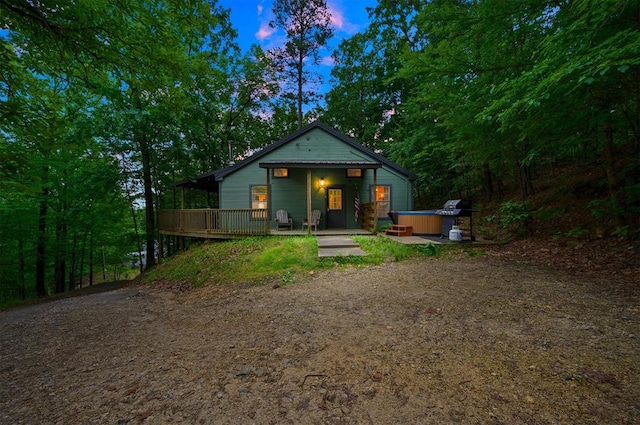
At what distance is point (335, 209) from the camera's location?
43.2 feet

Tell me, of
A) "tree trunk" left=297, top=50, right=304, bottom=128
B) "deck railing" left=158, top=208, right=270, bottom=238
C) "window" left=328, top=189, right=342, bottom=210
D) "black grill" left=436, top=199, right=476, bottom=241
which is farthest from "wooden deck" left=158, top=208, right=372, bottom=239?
"tree trunk" left=297, top=50, right=304, bottom=128

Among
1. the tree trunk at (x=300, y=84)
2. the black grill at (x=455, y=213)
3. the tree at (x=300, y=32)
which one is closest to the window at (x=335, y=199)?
the black grill at (x=455, y=213)

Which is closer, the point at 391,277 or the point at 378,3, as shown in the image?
the point at 391,277

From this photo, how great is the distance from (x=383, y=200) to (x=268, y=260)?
7665mm

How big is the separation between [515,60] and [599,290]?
5.58 metres

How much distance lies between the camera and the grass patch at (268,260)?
22.3 feet

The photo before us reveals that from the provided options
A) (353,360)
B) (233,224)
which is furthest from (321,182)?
(353,360)

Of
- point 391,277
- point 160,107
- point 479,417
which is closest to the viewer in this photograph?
point 479,417

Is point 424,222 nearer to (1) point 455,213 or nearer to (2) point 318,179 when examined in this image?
(1) point 455,213

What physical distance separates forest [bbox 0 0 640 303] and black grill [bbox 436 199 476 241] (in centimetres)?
141

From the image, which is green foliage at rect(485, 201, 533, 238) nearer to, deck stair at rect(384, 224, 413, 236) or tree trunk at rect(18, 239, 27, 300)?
deck stair at rect(384, 224, 413, 236)

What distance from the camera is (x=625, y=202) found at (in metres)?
6.46

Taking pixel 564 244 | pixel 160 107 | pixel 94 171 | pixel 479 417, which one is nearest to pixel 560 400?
pixel 479 417

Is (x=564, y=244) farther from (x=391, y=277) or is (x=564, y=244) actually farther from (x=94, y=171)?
(x=94, y=171)
